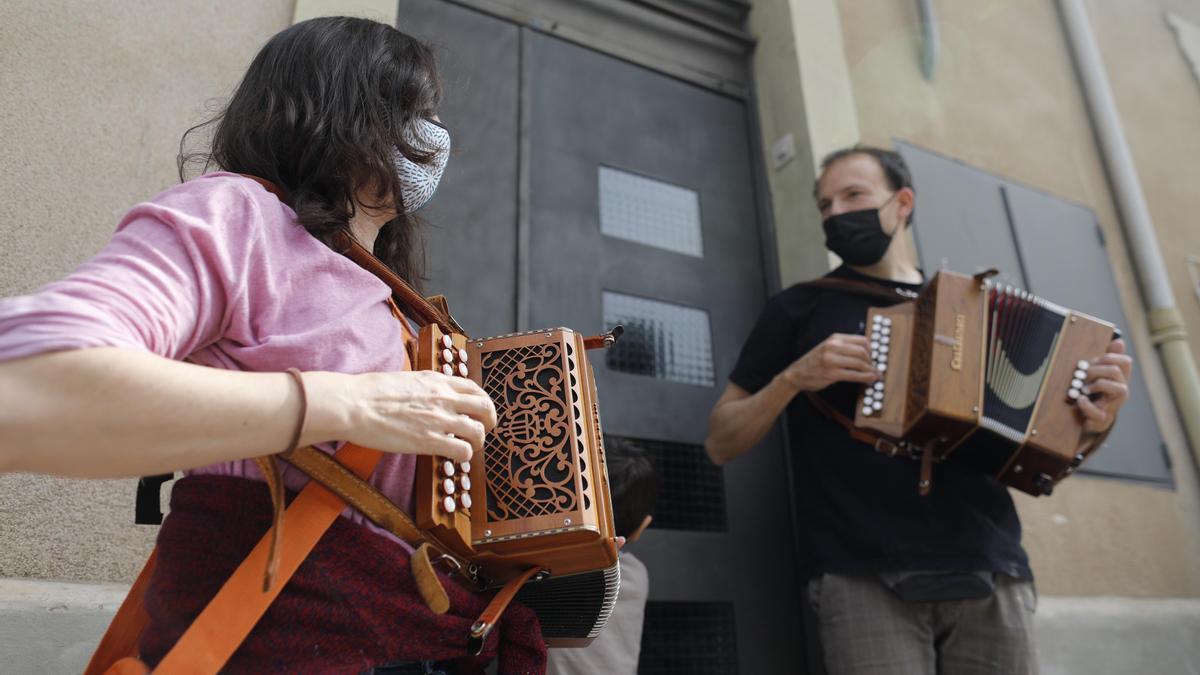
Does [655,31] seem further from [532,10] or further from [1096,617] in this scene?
[1096,617]

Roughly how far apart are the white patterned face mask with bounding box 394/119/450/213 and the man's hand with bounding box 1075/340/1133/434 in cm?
208

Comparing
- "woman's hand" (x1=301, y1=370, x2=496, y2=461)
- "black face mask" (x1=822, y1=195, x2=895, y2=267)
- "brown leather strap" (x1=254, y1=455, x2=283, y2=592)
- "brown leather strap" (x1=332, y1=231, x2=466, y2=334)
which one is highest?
"black face mask" (x1=822, y1=195, x2=895, y2=267)

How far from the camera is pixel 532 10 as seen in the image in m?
3.47

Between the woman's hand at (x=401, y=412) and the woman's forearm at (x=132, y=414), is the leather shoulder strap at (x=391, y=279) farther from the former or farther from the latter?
the woman's forearm at (x=132, y=414)

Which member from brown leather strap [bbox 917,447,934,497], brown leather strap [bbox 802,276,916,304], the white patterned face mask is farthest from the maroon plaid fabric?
brown leather strap [bbox 802,276,916,304]

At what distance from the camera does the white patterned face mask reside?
4.76ft

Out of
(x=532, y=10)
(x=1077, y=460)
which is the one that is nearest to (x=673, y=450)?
(x=1077, y=460)

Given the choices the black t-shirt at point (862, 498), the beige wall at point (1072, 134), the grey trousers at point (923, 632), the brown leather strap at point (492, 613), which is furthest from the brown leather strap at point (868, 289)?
the brown leather strap at point (492, 613)

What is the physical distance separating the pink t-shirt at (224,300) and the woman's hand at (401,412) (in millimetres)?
110

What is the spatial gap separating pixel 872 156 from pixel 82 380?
2803 mm

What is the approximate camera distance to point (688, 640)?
2.85m

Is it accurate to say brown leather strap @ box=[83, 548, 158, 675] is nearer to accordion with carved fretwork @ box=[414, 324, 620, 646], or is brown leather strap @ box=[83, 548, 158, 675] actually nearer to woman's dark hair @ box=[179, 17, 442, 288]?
accordion with carved fretwork @ box=[414, 324, 620, 646]

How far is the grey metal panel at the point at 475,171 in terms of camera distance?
2.87 meters

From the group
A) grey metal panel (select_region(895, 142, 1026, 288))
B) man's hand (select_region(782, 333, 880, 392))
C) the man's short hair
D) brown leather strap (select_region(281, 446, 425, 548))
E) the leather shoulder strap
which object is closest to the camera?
brown leather strap (select_region(281, 446, 425, 548))
